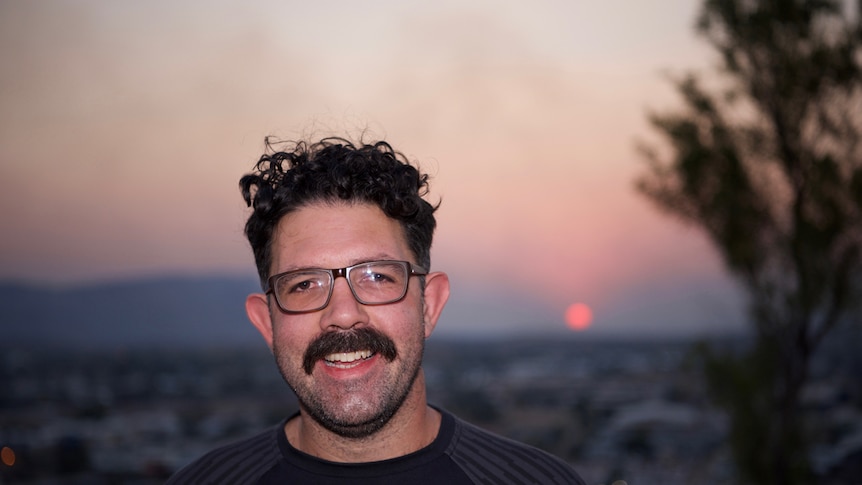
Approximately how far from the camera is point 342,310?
1.71 m

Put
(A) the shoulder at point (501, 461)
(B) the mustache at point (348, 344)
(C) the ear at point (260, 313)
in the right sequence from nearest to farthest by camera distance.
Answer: (B) the mustache at point (348, 344) < (A) the shoulder at point (501, 461) < (C) the ear at point (260, 313)

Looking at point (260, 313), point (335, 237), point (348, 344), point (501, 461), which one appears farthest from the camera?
point (260, 313)

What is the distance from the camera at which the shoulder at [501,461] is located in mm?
1852

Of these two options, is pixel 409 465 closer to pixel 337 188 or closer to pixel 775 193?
pixel 337 188

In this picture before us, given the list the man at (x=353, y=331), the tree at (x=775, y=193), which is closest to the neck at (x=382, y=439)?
the man at (x=353, y=331)

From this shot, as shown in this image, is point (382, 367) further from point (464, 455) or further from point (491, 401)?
point (491, 401)

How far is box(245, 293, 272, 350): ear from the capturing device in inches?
78.7

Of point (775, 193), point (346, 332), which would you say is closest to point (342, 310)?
point (346, 332)

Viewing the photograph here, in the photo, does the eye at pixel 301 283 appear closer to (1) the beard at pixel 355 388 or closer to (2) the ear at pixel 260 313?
(1) the beard at pixel 355 388

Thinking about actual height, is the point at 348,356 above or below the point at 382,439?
above

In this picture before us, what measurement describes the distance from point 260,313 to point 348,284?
40 cm

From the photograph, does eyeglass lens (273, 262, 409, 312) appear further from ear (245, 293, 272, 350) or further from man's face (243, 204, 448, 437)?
ear (245, 293, 272, 350)

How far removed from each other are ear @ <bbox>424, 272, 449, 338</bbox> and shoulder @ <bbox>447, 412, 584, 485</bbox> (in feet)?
0.88

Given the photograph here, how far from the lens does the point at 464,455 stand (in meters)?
1.87
